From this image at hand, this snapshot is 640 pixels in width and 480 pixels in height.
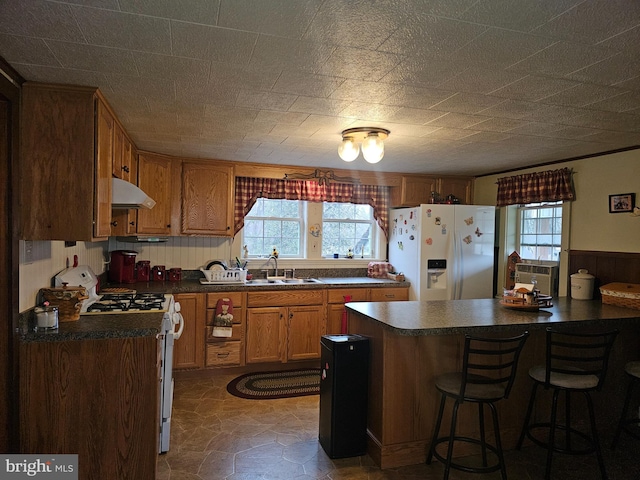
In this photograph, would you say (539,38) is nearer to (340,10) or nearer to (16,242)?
(340,10)

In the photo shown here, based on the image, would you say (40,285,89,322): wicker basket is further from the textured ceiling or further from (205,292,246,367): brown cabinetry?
(205,292,246,367): brown cabinetry

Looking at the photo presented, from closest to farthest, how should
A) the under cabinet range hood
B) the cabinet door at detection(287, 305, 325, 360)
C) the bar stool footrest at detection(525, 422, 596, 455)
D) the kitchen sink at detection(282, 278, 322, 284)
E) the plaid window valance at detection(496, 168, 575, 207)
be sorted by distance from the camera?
the bar stool footrest at detection(525, 422, 596, 455) < the under cabinet range hood < the plaid window valance at detection(496, 168, 575, 207) < the cabinet door at detection(287, 305, 325, 360) < the kitchen sink at detection(282, 278, 322, 284)

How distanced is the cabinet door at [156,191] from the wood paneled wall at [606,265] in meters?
3.80

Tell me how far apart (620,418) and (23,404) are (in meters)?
3.64

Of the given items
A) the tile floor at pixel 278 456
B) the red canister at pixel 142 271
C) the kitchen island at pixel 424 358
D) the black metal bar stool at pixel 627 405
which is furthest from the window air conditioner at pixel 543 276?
the red canister at pixel 142 271

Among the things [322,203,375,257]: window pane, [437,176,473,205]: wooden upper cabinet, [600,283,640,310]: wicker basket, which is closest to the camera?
[600,283,640,310]: wicker basket

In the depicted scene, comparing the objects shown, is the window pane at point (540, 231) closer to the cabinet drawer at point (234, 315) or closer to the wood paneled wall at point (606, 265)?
the wood paneled wall at point (606, 265)

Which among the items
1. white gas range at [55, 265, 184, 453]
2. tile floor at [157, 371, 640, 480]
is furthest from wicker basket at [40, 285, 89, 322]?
tile floor at [157, 371, 640, 480]

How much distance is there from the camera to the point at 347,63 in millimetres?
1846

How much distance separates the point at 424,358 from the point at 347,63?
5.89ft

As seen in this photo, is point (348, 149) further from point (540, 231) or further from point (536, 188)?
point (540, 231)

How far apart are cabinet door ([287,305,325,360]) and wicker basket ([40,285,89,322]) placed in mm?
2214

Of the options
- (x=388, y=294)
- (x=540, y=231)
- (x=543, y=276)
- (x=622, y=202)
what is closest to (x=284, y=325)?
(x=388, y=294)

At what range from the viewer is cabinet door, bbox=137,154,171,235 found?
4000mm
